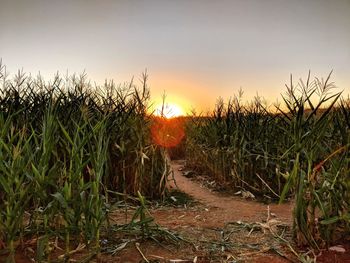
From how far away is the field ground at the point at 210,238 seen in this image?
9.39ft

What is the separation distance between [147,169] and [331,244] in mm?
2783

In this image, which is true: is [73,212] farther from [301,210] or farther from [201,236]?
[301,210]

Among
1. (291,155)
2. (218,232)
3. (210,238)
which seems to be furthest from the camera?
(291,155)

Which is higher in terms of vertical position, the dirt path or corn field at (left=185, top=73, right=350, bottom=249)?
corn field at (left=185, top=73, right=350, bottom=249)

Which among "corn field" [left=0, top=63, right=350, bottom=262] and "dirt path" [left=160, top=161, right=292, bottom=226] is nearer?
"corn field" [left=0, top=63, right=350, bottom=262]

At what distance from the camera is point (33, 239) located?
9.29 feet

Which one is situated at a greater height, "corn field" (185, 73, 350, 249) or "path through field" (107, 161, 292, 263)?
"corn field" (185, 73, 350, 249)

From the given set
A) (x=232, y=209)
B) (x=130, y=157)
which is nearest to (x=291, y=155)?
(x=232, y=209)

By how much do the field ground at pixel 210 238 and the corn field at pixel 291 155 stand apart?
0.92 feet

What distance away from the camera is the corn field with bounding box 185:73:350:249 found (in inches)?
118

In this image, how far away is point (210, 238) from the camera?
3.42m

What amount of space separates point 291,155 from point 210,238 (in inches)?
73.1

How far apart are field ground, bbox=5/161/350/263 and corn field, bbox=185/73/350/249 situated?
0.28 m

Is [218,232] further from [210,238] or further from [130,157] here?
[130,157]
